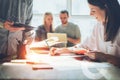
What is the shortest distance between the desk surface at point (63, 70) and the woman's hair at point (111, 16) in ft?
0.64

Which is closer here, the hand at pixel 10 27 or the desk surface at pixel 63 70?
the desk surface at pixel 63 70

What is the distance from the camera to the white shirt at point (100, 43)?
73.0 inches

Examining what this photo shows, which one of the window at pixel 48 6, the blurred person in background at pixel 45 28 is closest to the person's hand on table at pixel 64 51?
the blurred person in background at pixel 45 28

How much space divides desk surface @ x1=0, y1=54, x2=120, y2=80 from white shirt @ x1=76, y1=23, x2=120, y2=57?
10cm

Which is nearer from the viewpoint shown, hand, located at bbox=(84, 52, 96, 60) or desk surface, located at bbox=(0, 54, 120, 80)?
desk surface, located at bbox=(0, 54, 120, 80)

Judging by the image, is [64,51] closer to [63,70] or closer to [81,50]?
[81,50]

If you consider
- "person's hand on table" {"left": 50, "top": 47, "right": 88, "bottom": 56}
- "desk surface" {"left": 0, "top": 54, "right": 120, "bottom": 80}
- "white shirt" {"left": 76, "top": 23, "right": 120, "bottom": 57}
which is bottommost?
Answer: "desk surface" {"left": 0, "top": 54, "right": 120, "bottom": 80}

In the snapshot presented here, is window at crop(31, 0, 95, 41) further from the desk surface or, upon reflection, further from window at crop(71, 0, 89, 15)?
the desk surface

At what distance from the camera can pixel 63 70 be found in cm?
179

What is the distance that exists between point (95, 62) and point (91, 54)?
7 centimetres

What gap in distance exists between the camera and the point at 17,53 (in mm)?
1904

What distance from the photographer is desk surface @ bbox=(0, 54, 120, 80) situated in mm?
1781

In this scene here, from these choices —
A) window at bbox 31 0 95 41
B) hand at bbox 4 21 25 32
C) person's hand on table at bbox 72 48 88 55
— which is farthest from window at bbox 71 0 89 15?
hand at bbox 4 21 25 32

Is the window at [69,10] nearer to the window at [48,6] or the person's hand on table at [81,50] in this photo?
the window at [48,6]
